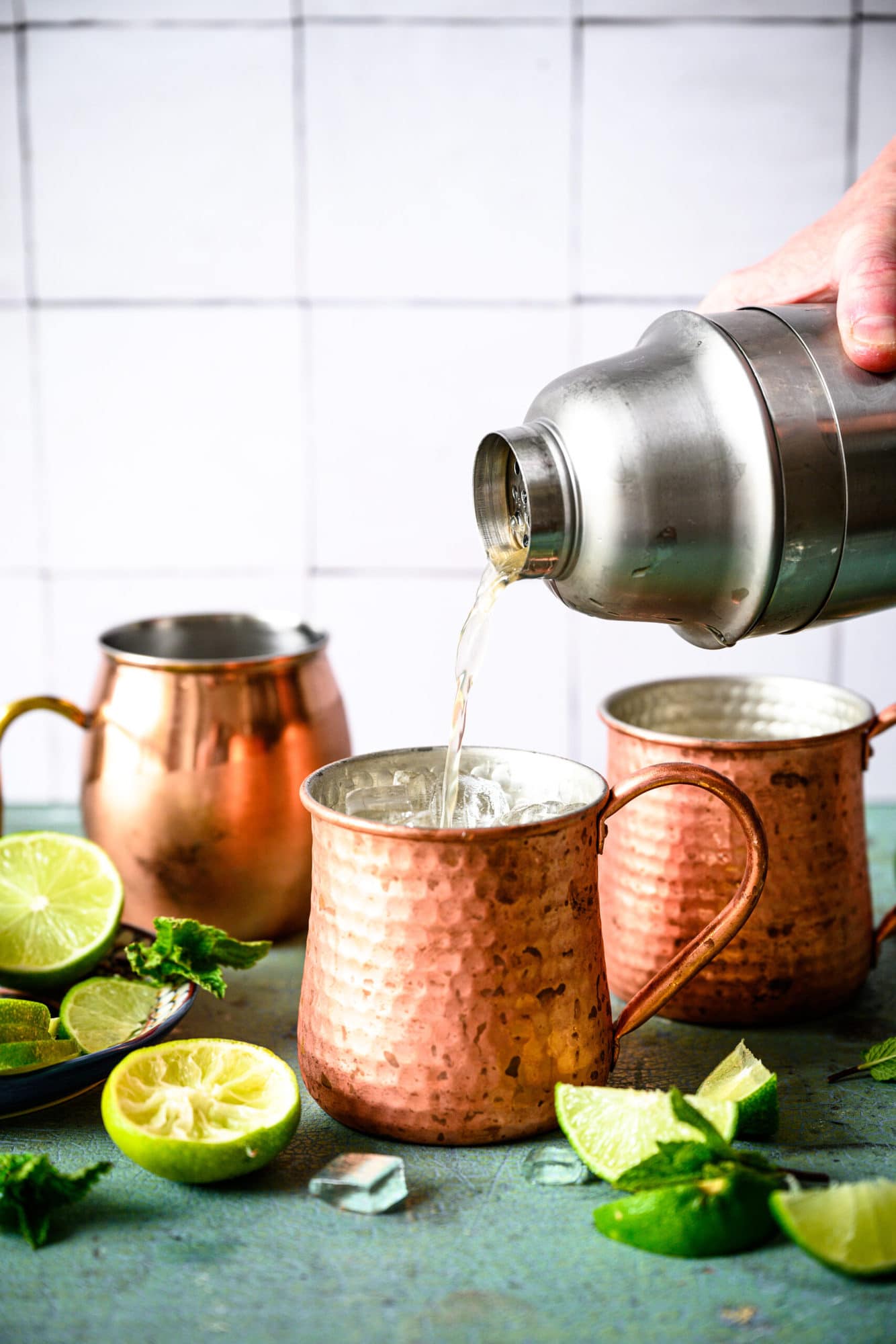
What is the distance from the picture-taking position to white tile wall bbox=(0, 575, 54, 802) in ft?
5.21

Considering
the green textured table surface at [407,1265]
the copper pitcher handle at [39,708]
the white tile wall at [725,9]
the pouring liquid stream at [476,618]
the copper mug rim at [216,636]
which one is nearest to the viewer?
the green textured table surface at [407,1265]

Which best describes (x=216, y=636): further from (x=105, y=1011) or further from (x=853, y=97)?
(x=853, y=97)

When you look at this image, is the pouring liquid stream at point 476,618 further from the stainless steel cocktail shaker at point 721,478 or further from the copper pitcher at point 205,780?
the copper pitcher at point 205,780

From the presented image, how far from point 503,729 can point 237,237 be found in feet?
2.13

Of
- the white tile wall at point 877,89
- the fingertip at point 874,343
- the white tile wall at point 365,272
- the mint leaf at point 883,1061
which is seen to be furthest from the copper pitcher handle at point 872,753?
the white tile wall at point 877,89

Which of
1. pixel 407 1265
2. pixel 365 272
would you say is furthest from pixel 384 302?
pixel 407 1265

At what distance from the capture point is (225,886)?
0.89 meters

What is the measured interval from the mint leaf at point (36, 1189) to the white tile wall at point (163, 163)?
1108 millimetres

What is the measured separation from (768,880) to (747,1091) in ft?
0.48

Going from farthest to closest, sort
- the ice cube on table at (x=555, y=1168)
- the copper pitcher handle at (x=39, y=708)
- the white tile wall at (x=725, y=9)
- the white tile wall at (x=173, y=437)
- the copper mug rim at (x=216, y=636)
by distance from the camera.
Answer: the white tile wall at (x=173, y=437)
the white tile wall at (x=725, y=9)
the copper mug rim at (x=216, y=636)
the copper pitcher handle at (x=39, y=708)
the ice cube on table at (x=555, y=1168)

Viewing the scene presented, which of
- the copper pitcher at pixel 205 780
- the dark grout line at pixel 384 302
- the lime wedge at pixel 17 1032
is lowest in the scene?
the lime wedge at pixel 17 1032

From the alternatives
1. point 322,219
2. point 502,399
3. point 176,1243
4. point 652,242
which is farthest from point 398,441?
point 176,1243

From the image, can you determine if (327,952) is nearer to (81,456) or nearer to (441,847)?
(441,847)

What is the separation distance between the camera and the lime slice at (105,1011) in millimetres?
710
